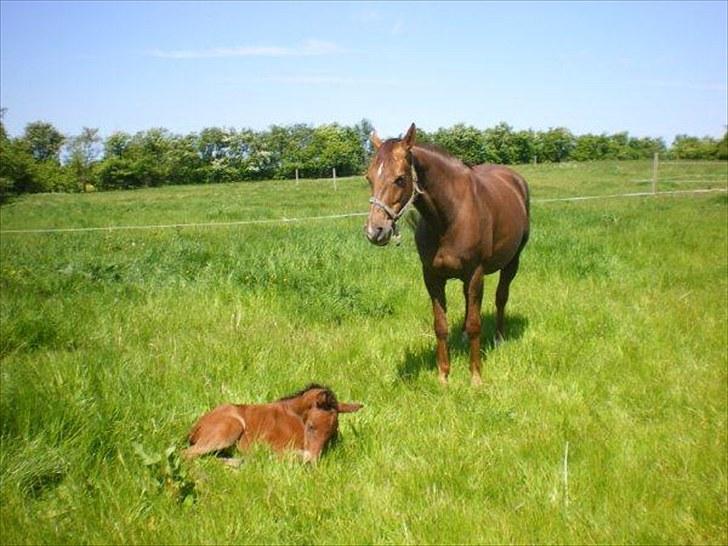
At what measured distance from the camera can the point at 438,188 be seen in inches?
183

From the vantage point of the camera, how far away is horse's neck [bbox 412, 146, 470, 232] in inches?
179

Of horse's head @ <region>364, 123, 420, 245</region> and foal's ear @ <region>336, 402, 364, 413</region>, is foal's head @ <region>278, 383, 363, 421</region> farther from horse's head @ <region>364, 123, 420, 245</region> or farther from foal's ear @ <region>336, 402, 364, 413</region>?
horse's head @ <region>364, 123, 420, 245</region>

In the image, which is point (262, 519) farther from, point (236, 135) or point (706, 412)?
point (236, 135)

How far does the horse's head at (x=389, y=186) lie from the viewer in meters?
3.81

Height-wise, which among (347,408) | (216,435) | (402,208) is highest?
(402,208)

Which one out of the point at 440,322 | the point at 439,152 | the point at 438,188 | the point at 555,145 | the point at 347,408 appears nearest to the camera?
the point at 347,408

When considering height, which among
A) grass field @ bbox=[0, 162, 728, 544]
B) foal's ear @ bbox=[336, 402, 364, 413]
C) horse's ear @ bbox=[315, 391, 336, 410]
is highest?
horse's ear @ bbox=[315, 391, 336, 410]

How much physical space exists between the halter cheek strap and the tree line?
62.3 m

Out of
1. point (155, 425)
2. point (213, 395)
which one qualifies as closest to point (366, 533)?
point (155, 425)

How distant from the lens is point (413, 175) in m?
4.33

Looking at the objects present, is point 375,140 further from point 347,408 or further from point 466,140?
point 466,140

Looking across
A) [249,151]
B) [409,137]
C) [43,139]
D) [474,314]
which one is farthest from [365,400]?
[43,139]

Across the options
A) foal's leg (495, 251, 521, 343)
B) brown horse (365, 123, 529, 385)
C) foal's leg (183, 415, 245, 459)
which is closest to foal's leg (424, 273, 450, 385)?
brown horse (365, 123, 529, 385)

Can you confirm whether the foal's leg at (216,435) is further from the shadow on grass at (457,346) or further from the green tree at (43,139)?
the green tree at (43,139)
